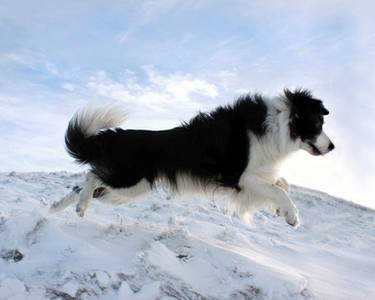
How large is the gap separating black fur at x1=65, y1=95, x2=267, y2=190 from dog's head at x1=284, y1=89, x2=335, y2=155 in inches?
15.2

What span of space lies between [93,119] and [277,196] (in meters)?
2.45

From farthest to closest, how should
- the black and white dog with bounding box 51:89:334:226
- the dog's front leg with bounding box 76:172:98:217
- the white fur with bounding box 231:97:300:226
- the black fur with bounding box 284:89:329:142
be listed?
the dog's front leg with bounding box 76:172:98:217, the black fur with bounding box 284:89:329:142, the black and white dog with bounding box 51:89:334:226, the white fur with bounding box 231:97:300:226

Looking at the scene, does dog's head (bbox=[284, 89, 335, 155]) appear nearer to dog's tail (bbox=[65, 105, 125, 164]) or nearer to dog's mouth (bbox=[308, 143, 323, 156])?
dog's mouth (bbox=[308, 143, 323, 156])

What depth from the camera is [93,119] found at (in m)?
4.38

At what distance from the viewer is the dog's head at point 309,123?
4.14m

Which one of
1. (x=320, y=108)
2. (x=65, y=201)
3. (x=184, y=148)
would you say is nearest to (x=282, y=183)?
(x=320, y=108)

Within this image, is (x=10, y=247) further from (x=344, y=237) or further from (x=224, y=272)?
(x=344, y=237)

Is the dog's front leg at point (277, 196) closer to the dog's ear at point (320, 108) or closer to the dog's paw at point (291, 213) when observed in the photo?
the dog's paw at point (291, 213)

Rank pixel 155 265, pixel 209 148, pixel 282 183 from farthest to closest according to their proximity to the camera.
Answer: pixel 282 183
pixel 209 148
pixel 155 265

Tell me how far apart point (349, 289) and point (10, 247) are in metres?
3.00

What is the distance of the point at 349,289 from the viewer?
10.2 ft

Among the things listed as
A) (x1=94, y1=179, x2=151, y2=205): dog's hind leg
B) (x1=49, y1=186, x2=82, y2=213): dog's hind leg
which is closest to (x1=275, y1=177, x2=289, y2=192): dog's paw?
(x1=94, y1=179, x2=151, y2=205): dog's hind leg

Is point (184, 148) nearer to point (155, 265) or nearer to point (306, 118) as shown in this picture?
point (306, 118)

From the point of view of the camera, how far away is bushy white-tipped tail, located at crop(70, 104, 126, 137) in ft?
14.4
